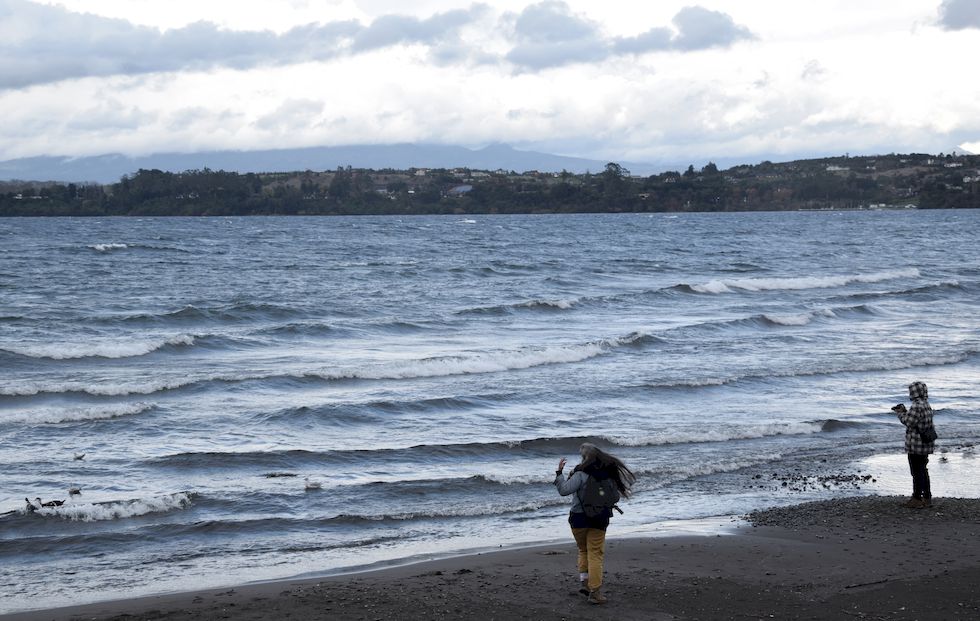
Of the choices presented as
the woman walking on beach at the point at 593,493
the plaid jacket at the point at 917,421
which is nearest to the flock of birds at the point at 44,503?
the woman walking on beach at the point at 593,493

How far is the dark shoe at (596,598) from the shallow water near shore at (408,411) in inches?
97.9

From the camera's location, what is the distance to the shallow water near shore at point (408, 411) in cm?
1324

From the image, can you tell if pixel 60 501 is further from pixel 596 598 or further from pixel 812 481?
pixel 812 481

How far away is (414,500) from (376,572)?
349 centimetres

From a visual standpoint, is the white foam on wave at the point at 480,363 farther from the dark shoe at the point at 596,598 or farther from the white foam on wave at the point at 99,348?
the dark shoe at the point at 596,598

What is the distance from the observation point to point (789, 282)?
179ft

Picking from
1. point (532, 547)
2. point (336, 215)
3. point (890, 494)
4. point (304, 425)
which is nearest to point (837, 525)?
point (890, 494)

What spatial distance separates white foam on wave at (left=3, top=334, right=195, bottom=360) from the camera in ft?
90.3

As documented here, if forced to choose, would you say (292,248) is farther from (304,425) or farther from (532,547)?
(532,547)

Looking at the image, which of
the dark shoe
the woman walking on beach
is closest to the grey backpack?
the woman walking on beach

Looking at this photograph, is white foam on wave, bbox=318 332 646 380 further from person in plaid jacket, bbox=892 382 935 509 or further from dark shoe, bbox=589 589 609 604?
dark shoe, bbox=589 589 609 604

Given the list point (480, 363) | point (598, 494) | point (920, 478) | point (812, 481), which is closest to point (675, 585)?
point (598, 494)

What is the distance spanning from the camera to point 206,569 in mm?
11742

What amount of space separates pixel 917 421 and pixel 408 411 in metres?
9.91
